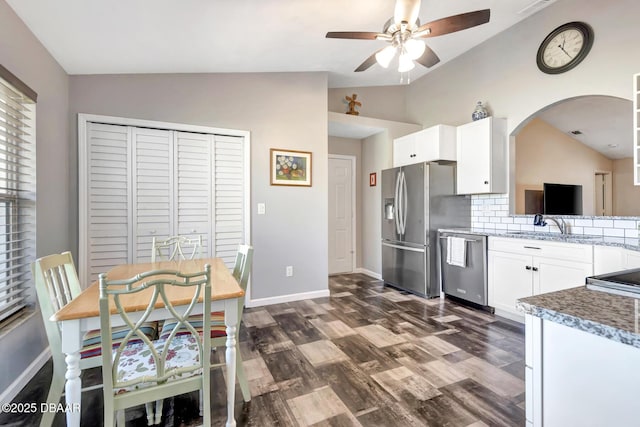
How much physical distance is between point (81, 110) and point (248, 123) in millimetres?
1531

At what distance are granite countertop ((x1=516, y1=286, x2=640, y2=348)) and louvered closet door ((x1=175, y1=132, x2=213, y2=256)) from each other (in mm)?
3012

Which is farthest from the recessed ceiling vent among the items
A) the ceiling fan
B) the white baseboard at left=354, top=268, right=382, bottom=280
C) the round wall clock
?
the white baseboard at left=354, top=268, right=382, bottom=280

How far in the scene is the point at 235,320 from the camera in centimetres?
151

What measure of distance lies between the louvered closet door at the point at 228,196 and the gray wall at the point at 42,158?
1265mm

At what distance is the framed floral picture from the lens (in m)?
3.54

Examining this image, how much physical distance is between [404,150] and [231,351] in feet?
11.8

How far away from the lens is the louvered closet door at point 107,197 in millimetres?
2795

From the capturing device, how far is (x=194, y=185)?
3188 millimetres

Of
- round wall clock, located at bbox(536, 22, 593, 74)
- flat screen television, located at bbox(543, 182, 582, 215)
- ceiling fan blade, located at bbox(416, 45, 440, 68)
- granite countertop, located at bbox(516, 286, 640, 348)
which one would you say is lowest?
granite countertop, located at bbox(516, 286, 640, 348)

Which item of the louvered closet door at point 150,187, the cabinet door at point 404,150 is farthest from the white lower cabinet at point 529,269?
the louvered closet door at point 150,187

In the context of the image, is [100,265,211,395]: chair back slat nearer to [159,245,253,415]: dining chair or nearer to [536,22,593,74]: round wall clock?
[159,245,253,415]: dining chair

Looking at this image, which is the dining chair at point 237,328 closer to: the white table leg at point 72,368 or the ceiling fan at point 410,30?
the white table leg at point 72,368

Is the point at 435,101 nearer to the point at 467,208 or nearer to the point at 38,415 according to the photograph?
the point at 467,208

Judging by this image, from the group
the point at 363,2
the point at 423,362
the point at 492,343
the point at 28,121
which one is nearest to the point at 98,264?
the point at 28,121
